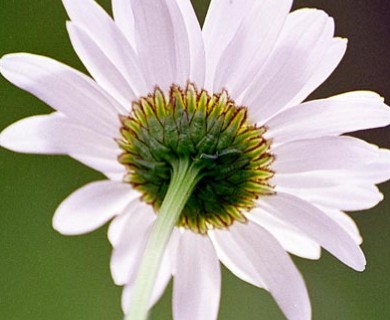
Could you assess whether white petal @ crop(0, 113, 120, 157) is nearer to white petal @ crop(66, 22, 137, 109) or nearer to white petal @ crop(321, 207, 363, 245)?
white petal @ crop(66, 22, 137, 109)

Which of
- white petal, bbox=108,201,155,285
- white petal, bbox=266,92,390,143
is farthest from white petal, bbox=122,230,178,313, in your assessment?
white petal, bbox=266,92,390,143

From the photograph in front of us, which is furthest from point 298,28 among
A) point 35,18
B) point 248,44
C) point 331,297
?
point 331,297

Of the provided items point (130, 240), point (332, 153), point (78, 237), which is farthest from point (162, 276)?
point (78, 237)

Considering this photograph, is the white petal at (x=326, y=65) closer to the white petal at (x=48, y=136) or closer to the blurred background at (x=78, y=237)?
the white petal at (x=48, y=136)

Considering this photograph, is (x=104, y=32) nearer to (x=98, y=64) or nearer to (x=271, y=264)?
(x=98, y=64)

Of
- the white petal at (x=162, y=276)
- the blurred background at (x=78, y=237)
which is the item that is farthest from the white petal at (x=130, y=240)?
the blurred background at (x=78, y=237)
